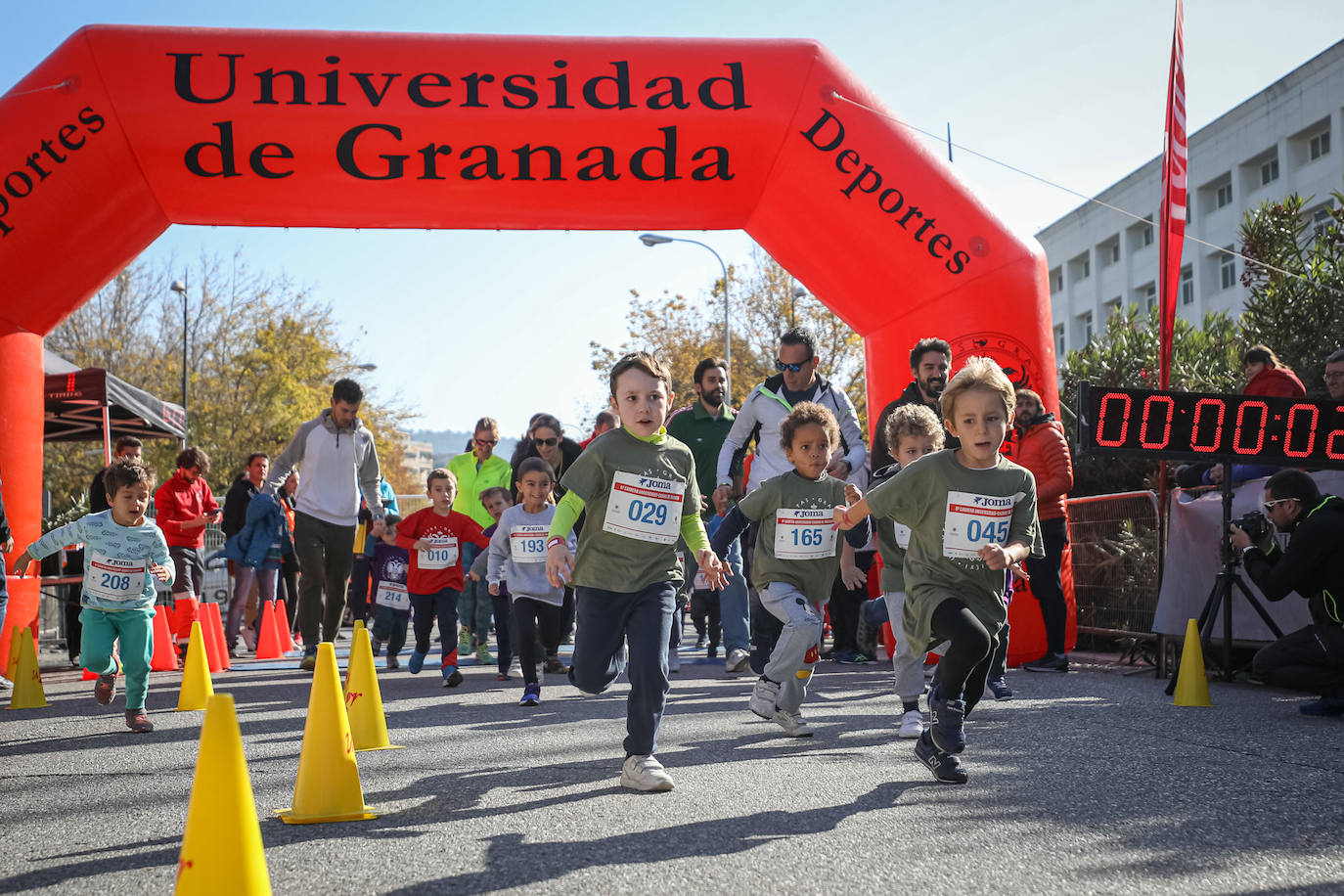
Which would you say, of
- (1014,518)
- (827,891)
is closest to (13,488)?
(1014,518)

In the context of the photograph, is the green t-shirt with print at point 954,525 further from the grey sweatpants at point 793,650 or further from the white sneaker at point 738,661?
the white sneaker at point 738,661

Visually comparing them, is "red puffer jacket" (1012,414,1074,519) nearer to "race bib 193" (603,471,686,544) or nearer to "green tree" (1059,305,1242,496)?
"green tree" (1059,305,1242,496)

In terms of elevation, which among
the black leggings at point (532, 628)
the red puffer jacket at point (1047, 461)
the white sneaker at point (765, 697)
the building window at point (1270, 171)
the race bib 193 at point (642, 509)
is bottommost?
the white sneaker at point (765, 697)

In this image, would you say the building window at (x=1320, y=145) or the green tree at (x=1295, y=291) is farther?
the building window at (x=1320, y=145)

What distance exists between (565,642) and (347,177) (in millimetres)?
5260

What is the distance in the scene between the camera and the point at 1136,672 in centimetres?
934

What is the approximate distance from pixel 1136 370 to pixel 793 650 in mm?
11612

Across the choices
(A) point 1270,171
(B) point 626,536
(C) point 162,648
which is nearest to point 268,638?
(C) point 162,648

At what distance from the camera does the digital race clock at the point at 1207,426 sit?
8.05 metres

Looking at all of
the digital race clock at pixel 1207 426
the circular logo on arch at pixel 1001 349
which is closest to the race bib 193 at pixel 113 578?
the digital race clock at pixel 1207 426

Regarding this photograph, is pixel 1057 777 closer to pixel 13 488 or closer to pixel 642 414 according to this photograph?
pixel 642 414

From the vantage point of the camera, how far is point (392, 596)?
10.9 m

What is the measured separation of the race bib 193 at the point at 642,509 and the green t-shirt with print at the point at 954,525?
812 mm

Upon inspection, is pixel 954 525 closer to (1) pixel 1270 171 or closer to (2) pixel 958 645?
(2) pixel 958 645
